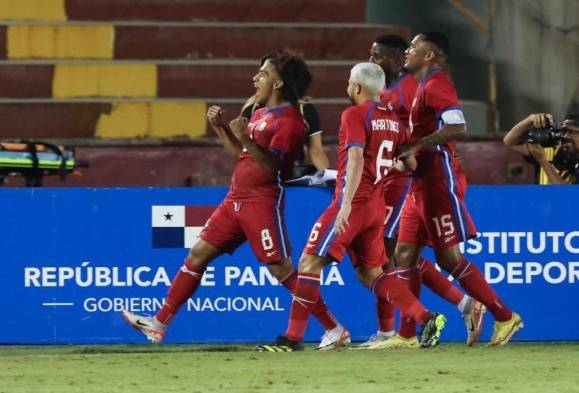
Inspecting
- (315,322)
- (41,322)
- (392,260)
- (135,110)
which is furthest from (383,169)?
(135,110)

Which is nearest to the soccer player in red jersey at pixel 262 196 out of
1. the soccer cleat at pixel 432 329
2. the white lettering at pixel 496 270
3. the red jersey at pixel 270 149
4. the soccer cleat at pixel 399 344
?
the red jersey at pixel 270 149

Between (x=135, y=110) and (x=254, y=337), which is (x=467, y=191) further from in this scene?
(x=135, y=110)

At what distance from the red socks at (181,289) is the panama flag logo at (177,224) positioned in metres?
0.84

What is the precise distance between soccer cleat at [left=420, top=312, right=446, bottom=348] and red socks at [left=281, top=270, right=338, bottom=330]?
2.02ft

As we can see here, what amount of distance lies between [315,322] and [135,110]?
21.0ft

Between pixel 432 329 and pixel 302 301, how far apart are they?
2.69 ft

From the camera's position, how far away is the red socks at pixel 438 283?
32.9ft

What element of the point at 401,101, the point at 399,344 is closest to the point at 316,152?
the point at 401,101

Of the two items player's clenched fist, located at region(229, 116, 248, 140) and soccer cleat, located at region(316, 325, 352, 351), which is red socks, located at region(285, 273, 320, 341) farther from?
player's clenched fist, located at region(229, 116, 248, 140)

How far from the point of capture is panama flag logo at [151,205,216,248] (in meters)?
10.8

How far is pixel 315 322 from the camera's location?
10961 mm

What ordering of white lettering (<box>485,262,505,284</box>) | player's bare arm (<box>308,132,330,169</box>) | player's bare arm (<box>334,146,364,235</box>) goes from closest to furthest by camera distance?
player's bare arm (<box>334,146,364,235</box>) < player's bare arm (<box>308,132,330,169</box>) < white lettering (<box>485,262,505,284</box>)

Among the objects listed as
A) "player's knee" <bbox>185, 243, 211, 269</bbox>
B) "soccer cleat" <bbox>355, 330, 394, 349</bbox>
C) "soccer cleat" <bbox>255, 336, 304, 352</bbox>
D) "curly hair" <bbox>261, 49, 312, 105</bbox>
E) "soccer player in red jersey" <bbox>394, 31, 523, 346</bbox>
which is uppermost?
"curly hair" <bbox>261, 49, 312, 105</bbox>

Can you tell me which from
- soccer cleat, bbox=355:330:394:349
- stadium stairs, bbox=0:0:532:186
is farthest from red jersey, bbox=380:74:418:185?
stadium stairs, bbox=0:0:532:186
